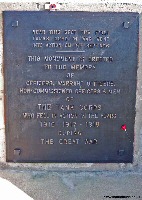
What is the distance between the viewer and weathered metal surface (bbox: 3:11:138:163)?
432cm

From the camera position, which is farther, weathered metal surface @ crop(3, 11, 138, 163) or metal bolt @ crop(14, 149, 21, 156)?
metal bolt @ crop(14, 149, 21, 156)

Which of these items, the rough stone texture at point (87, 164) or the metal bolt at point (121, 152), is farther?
the metal bolt at point (121, 152)

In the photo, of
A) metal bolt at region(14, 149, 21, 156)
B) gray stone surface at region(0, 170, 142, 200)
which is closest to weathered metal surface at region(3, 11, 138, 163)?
metal bolt at region(14, 149, 21, 156)

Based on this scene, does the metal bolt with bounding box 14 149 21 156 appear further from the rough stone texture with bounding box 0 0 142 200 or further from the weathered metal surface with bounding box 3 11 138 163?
the rough stone texture with bounding box 0 0 142 200

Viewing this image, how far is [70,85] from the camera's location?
174 inches

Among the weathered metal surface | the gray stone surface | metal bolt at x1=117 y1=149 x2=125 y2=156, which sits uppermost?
the weathered metal surface

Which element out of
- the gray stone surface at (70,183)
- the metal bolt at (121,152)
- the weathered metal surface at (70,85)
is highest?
the weathered metal surface at (70,85)

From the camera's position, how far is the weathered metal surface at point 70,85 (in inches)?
170

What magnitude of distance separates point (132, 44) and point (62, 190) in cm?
203

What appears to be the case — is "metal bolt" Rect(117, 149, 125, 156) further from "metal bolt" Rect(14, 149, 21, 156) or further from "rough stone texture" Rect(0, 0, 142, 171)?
"metal bolt" Rect(14, 149, 21, 156)

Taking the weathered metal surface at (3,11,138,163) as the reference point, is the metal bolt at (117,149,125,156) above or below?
below

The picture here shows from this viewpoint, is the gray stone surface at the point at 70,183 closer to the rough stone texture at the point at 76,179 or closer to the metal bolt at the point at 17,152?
the rough stone texture at the point at 76,179

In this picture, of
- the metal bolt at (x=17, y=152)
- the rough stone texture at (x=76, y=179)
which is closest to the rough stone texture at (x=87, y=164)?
the rough stone texture at (x=76, y=179)

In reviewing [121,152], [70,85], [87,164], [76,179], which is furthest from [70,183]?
[70,85]
